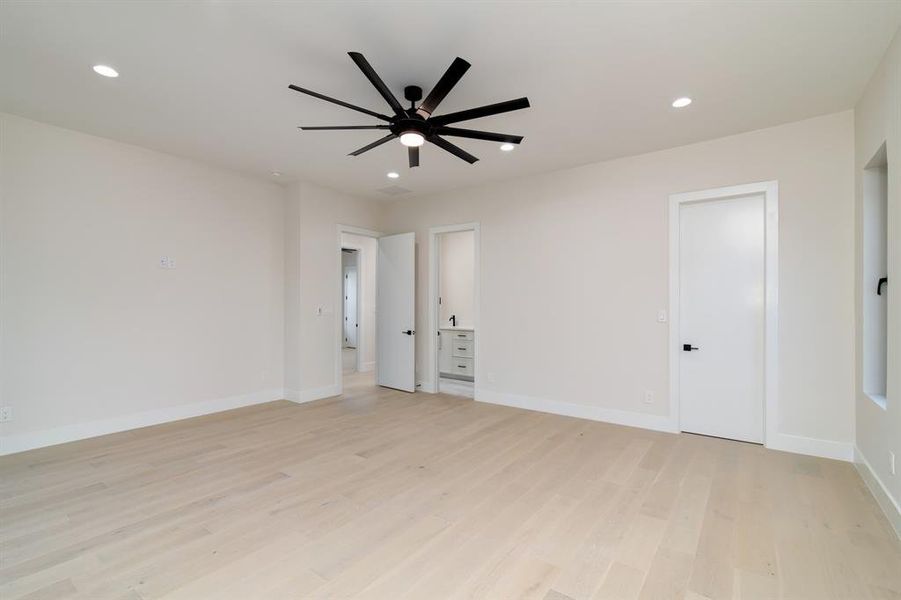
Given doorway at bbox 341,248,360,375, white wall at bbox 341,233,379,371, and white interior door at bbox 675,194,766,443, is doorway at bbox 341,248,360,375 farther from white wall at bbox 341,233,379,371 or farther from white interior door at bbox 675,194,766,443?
white interior door at bbox 675,194,766,443

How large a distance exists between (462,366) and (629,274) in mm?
3172

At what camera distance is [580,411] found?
458cm

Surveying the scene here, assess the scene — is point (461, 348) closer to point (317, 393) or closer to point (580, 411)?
point (317, 393)

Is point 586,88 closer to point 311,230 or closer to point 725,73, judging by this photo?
point 725,73

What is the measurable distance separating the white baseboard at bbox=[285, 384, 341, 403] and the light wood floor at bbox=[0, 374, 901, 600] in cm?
134

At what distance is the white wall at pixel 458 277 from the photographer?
24.1 ft

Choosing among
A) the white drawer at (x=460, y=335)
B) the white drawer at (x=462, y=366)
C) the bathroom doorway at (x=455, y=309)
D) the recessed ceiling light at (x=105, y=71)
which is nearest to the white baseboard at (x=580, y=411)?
the bathroom doorway at (x=455, y=309)

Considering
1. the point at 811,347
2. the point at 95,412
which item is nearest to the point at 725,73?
the point at 811,347

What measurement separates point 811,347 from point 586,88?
9.37 ft

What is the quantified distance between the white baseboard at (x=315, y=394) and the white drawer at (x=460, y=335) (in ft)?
6.54

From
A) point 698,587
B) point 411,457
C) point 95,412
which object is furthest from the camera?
point 95,412

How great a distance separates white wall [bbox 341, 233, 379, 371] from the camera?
307 inches

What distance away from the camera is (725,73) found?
274 cm

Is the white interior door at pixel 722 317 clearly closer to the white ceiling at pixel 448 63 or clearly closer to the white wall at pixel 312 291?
the white ceiling at pixel 448 63
